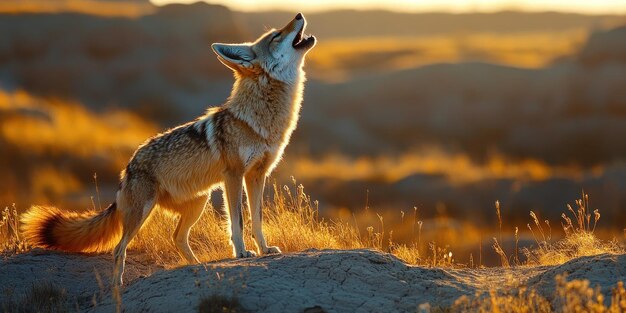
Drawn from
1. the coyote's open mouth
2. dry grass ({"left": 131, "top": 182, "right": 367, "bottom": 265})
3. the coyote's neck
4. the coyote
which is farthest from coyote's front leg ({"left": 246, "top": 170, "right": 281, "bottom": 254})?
the coyote's open mouth

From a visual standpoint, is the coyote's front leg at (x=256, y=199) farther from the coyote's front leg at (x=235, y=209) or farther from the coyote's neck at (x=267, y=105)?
the coyote's neck at (x=267, y=105)

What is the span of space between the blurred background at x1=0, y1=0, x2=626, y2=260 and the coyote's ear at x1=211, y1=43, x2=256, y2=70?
1100 cm

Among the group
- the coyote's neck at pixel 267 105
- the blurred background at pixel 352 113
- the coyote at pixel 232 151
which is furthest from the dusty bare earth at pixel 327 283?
the blurred background at pixel 352 113

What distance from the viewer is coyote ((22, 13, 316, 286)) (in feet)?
27.6

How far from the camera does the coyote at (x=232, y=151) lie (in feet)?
27.6

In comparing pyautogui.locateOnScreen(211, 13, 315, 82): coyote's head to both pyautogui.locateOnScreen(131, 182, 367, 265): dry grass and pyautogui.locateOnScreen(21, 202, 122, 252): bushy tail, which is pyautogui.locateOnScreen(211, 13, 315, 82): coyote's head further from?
pyautogui.locateOnScreen(21, 202, 122, 252): bushy tail

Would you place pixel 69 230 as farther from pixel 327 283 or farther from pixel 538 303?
pixel 538 303

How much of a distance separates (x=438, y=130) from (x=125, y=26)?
66.2 ft

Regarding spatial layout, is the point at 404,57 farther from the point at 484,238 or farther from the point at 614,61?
the point at 484,238

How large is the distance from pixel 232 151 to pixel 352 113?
33.5 meters

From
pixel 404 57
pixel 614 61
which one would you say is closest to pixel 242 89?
pixel 614 61

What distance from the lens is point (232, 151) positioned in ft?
27.4

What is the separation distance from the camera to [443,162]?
28.8 metres

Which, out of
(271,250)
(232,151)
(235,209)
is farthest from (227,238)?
(232,151)
